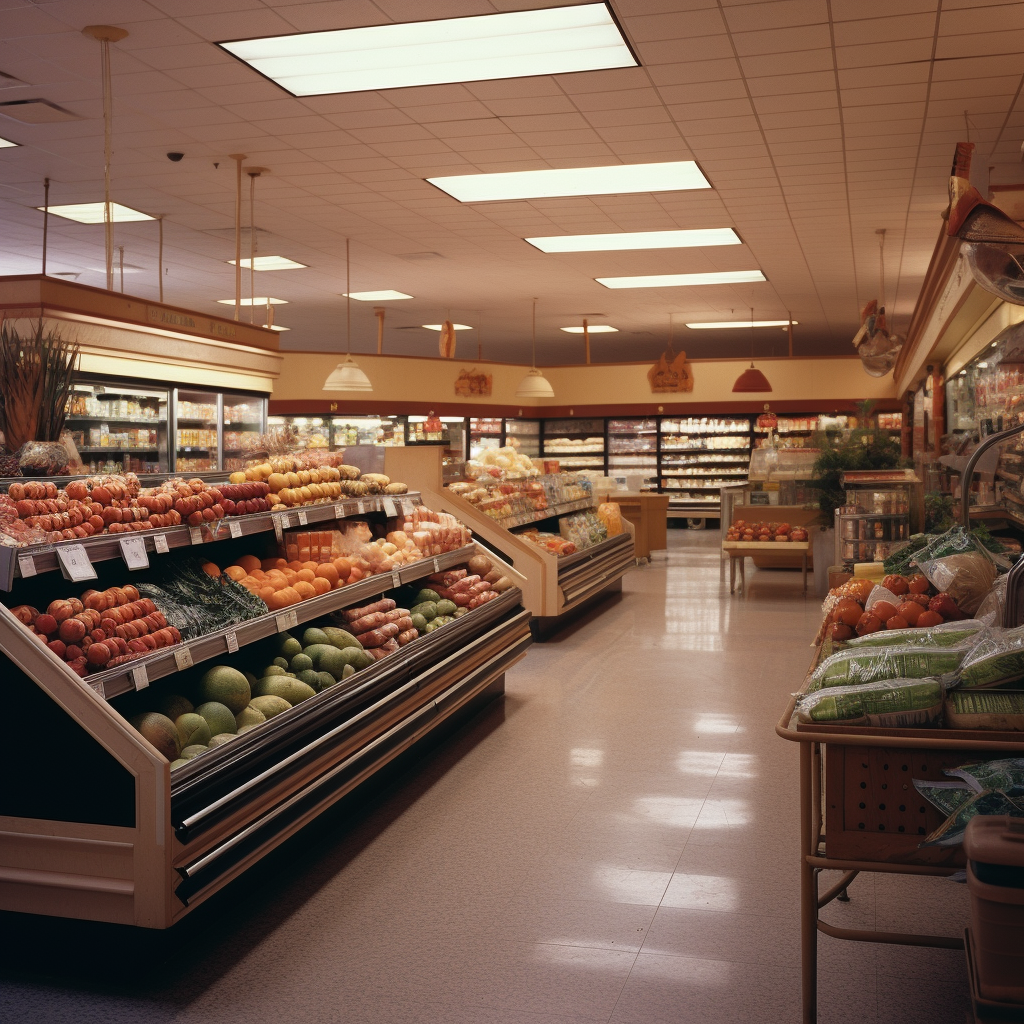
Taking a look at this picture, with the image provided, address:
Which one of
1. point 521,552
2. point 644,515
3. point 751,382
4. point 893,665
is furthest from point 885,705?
point 751,382

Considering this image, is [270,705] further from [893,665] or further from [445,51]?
[445,51]

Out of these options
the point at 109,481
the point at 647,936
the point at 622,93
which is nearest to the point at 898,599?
the point at 647,936

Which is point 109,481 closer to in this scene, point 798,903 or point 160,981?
point 160,981

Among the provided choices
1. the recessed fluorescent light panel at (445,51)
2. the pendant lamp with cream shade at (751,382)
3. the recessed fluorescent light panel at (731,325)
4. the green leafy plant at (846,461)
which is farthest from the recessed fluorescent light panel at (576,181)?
the recessed fluorescent light panel at (731,325)

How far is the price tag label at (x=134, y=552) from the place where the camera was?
3.21 m

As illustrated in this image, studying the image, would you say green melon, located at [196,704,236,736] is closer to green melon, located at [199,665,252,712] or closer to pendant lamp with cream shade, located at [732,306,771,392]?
green melon, located at [199,665,252,712]

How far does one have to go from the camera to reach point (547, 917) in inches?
123

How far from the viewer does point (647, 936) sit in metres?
2.99

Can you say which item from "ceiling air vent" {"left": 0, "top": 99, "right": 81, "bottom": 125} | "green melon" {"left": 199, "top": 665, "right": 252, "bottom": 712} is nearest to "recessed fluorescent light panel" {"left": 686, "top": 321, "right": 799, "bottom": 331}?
"ceiling air vent" {"left": 0, "top": 99, "right": 81, "bottom": 125}

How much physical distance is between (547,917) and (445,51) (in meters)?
4.46

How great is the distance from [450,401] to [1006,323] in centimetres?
1008

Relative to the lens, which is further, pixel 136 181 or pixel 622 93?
pixel 136 181

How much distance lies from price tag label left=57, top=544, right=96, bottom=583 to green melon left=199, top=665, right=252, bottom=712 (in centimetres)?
65

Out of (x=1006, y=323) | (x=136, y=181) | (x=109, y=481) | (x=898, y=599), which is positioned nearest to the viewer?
(x=898, y=599)
